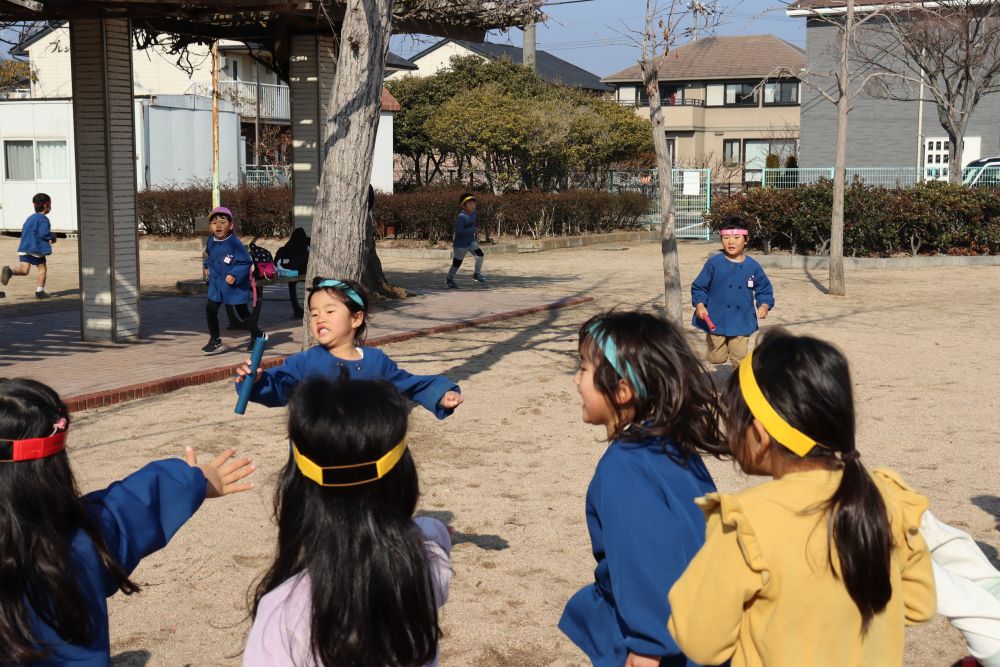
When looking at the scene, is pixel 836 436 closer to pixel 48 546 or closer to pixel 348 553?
pixel 348 553

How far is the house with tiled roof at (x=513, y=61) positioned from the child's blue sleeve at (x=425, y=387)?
47.1 m

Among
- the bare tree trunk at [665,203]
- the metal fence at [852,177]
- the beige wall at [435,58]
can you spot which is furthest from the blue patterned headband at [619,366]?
the beige wall at [435,58]

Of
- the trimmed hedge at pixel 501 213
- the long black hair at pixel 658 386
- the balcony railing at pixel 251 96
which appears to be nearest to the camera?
the long black hair at pixel 658 386

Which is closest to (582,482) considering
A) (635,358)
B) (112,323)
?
(635,358)

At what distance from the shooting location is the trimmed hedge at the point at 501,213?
25.3m

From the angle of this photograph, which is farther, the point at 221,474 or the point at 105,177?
the point at 105,177

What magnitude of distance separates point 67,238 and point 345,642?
96.6ft

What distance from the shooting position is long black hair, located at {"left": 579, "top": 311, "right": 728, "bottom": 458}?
258 centimetres

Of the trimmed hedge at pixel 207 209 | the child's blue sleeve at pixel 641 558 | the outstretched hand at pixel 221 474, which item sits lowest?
the child's blue sleeve at pixel 641 558

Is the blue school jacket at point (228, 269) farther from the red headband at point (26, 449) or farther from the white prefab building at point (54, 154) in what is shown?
the white prefab building at point (54, 154)

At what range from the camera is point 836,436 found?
217 centimetres

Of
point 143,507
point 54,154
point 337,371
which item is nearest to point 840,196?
point 337,371

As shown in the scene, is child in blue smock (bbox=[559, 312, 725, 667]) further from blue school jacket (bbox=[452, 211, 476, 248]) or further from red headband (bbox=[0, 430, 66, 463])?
blue school jacket (bbox=[452, 211, 476, 248])

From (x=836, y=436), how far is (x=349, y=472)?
96 centimetres
